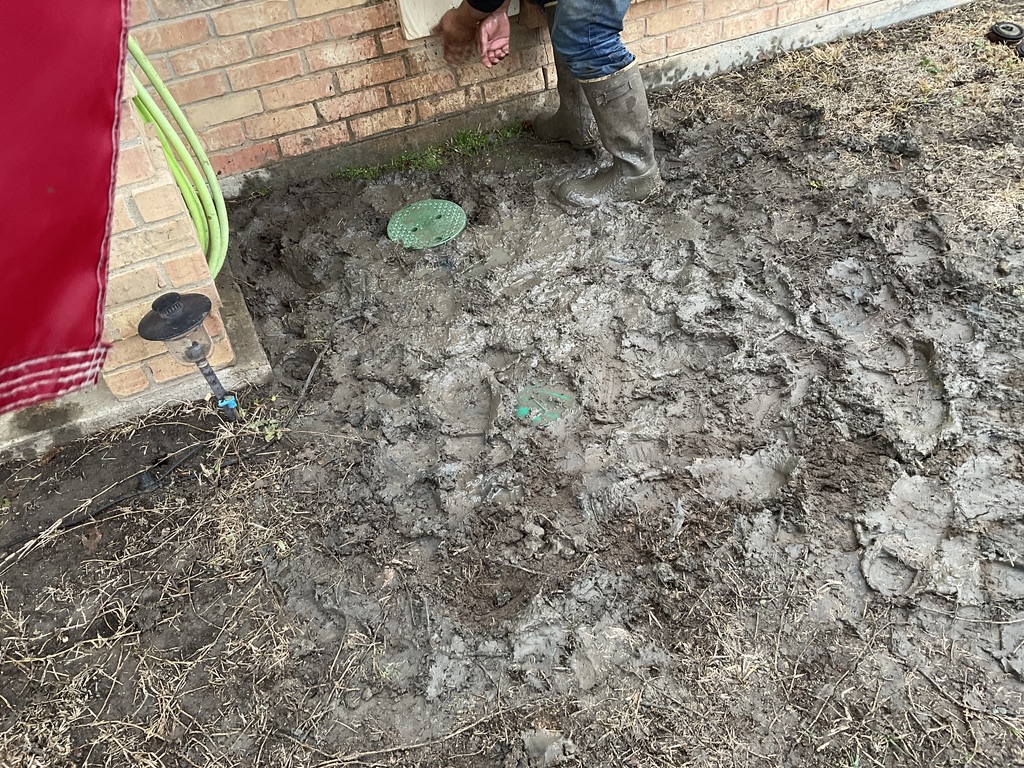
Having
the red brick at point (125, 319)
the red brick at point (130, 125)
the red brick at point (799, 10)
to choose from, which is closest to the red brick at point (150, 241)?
the red brick at point (125, 319)

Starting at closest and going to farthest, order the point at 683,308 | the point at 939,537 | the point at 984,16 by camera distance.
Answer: the point at 939,537 → the point at 683,308 → the point at 984,16

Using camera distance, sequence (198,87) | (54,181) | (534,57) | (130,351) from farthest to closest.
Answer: (534,57)
(198,87)
(130,351)
(54,181)

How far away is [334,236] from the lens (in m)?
3.20

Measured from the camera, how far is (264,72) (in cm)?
309

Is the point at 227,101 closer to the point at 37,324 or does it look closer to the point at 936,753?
the point at 37,324

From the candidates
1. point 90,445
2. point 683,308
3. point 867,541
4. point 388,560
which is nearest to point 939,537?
point 867,541

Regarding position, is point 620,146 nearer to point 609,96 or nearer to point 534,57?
point 609,96

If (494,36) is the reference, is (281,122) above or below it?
below

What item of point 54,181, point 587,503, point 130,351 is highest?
point 54,181

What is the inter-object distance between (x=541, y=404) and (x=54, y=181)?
194 cm

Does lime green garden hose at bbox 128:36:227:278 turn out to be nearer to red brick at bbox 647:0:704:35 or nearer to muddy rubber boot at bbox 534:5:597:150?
muddy rubber boot at bbox 534:5:597:150

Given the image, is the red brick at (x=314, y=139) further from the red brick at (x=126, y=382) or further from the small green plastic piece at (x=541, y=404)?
the small green plastic piece at (x=541, y=404)

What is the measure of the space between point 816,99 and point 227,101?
2849mm

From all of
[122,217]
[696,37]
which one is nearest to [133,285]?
[122,217]
